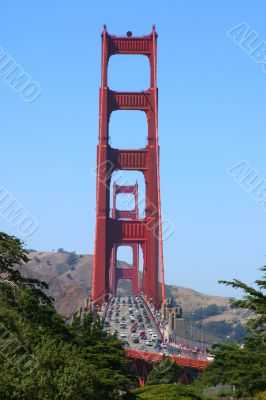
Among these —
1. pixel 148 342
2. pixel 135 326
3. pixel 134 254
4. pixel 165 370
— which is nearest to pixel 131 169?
pixel 135 326

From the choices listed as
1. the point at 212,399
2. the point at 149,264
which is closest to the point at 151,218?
the point at 149,264

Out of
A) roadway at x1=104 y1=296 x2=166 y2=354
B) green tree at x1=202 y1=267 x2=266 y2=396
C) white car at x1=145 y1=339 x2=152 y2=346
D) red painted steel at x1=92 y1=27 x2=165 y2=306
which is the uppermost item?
red painted steel at x1=92 y1=27 x2=165 y2=306

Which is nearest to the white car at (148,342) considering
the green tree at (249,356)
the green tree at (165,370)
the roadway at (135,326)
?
the roadway at (135,326)

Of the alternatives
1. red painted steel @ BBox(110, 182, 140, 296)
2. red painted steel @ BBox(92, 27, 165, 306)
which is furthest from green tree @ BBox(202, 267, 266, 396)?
red painted steel @ BBox(110, 182, 140, 296)

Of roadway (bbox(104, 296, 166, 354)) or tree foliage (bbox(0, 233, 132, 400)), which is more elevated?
roadway (bbox(104, 296, 166, 354))

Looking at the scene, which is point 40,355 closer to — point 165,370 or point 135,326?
point 165,370

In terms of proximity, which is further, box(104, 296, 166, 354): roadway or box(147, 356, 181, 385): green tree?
box(104, 296, 166, 354): roadway

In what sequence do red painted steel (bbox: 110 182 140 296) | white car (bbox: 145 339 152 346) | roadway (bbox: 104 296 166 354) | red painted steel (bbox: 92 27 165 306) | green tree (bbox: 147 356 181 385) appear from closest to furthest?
green tree (bbox: 147 356 181 385)
roadway (bbox: 104 296 166 354)
white car (bbox: 145 339 152 346)
red painted steel (bbox: 92 27 165 306)
red painted steel (bbox: 110 182 140 296)

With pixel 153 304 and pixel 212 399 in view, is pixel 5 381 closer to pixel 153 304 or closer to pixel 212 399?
pixel 212 399

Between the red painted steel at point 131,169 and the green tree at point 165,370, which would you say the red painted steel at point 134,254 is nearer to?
the red painted steel at point 131,169

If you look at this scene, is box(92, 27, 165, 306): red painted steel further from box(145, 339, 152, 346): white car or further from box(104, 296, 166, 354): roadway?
box(145, 339, 152, 346): white car
